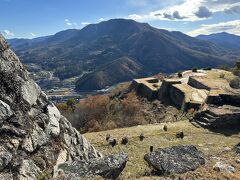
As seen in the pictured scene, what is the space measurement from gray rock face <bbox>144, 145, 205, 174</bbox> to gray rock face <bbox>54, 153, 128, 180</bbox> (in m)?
1.79

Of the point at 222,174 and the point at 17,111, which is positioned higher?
the point at 17,111

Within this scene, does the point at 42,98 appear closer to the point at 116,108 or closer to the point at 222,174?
Result: the point at 222,174

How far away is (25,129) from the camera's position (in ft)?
42.2

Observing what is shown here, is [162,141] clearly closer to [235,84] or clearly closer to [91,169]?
[91,169]

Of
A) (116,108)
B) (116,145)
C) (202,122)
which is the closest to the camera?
(116,145)

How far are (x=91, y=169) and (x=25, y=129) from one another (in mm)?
3214

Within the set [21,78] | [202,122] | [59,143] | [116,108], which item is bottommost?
[116,108]

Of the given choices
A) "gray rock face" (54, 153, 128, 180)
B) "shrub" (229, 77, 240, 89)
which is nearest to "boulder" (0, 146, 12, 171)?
"gray rock face" (54, 153, 128, 180)

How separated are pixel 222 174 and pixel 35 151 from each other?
8.13m

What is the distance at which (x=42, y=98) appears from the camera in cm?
1555

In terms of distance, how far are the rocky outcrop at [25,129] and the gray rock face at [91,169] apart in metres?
0.65

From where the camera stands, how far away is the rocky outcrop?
38.4ft

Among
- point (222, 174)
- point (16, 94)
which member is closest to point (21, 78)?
point (16, 94)

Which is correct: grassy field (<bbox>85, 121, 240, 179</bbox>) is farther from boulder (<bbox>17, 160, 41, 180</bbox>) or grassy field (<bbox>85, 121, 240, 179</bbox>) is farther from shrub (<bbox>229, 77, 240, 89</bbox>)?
shrub (<bbox>229, 77, 240, 89</bbox>)
